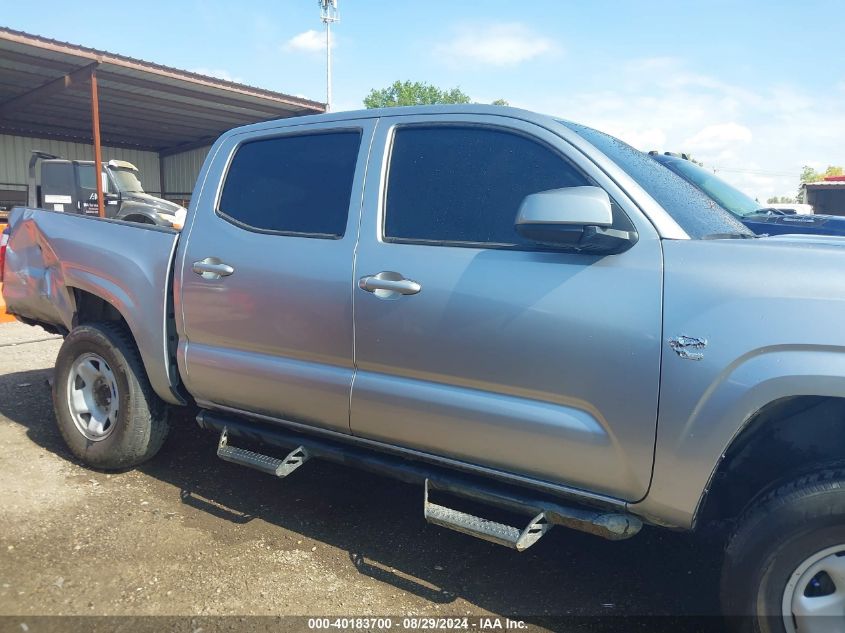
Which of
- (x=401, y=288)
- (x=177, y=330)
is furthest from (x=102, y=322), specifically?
(x=401, y=288)

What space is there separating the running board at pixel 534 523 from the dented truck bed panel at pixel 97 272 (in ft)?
5.93

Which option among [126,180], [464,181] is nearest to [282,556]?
Answer: [464,181]

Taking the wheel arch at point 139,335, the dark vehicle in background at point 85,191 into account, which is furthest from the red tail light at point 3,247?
the dark vehicle in background at point 85,191

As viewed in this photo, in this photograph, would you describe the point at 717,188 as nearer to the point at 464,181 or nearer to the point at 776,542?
the point at 464,181

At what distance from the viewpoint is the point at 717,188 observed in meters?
6.58

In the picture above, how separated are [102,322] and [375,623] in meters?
2.44

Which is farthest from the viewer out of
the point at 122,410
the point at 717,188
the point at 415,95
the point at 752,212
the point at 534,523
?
the point at 415,95

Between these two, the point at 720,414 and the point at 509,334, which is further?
the point at 509,334

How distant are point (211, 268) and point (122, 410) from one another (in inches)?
43.0

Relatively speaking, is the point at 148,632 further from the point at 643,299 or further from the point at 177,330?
the point at 643,299

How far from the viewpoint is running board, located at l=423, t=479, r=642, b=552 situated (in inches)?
91.4

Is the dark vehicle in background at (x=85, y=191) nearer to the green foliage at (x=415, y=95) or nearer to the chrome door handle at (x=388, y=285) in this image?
the chrome door handle at (x=388, y=285)

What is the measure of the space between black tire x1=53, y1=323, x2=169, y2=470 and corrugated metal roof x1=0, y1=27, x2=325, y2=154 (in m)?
10.9

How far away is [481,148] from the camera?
8.82 ft
